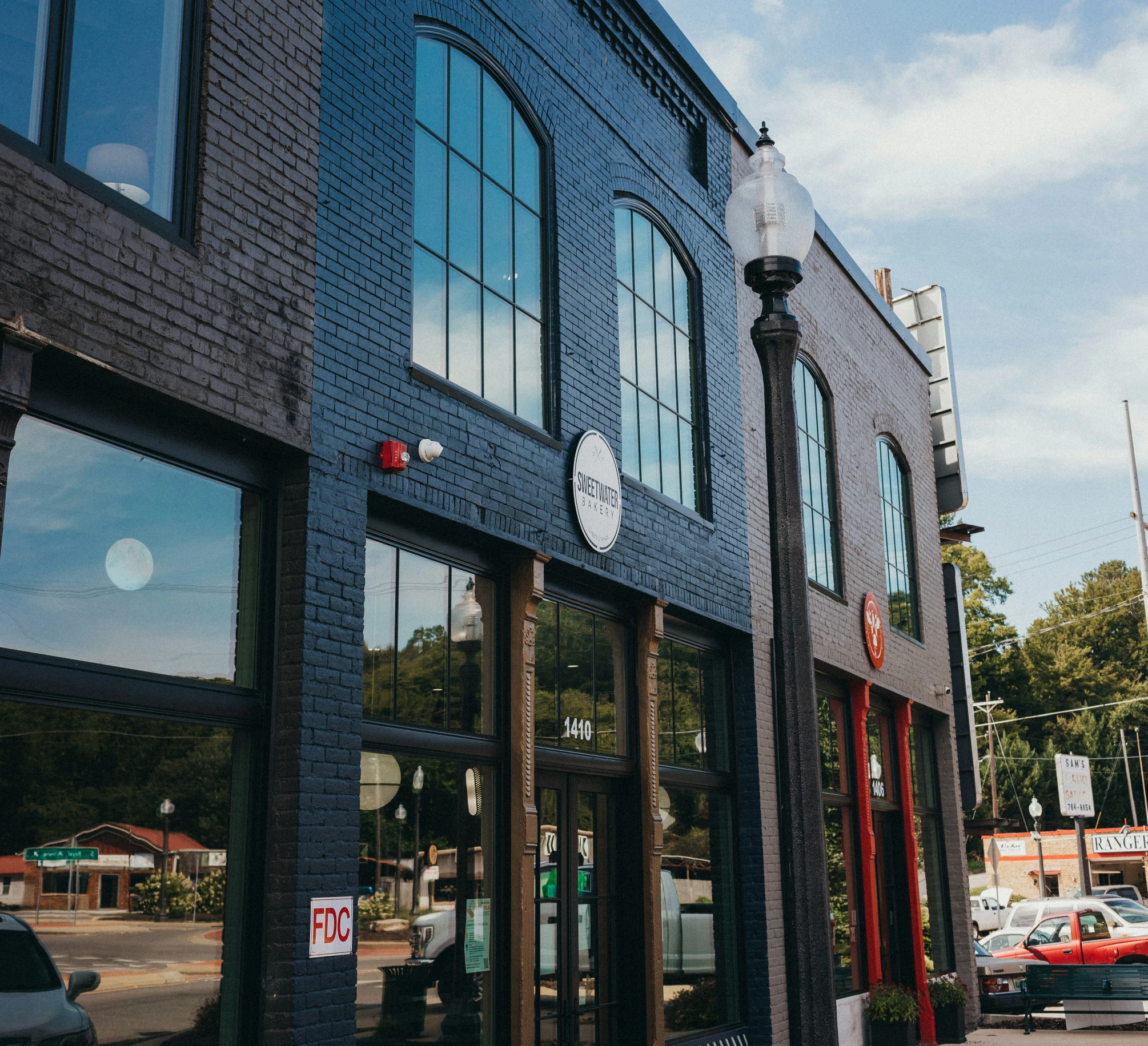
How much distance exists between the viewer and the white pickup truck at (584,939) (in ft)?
24.7

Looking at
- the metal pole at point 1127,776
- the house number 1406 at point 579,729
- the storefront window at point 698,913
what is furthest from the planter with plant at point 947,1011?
the metal pole at point 1127,776

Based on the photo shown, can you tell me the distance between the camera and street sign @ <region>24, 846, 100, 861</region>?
5262 mm

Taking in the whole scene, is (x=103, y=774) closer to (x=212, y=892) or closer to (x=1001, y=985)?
(x=212, y=892)

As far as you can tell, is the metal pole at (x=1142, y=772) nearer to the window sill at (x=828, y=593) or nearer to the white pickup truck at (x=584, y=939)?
the window sill at (x=828, y=593)

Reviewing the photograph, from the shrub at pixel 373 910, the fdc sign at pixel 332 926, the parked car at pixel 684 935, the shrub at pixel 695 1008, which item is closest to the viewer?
the fdc sign at pixel 332 926

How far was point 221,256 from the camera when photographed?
6.36 metres

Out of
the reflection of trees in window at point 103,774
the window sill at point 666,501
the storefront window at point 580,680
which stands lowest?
the reflection of trees in window at point 103,774

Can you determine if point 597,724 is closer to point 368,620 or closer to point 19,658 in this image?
point 368,620

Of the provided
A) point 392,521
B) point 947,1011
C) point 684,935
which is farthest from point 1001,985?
point 392,521

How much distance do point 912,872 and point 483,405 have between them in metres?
10.4

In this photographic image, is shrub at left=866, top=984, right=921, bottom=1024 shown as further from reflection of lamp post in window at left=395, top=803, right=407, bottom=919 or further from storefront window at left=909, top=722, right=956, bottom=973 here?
reflection of lamp post in window at left=395, top=803, right=407, bottom=919

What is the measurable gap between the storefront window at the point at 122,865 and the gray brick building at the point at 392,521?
0.8 inches

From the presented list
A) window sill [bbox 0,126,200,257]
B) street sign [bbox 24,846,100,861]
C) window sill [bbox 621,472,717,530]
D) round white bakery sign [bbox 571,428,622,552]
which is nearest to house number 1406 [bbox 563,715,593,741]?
round white bakery sign [bbox 571,428,622,552]

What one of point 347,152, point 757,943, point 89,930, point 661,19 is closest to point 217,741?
point 89,930
